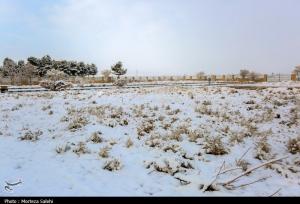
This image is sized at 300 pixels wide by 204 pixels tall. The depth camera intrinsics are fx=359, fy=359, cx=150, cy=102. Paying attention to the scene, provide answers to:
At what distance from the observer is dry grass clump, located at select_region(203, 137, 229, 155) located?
396 inches

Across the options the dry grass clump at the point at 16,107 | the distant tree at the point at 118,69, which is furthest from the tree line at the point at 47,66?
the dry grass clump at the point at 16,107

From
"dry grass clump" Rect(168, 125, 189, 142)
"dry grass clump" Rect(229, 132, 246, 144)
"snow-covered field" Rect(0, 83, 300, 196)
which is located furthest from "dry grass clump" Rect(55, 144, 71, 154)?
"dry grass clump" Rect(229, 132, 246, 144)

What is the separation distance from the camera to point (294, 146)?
34.9 ft

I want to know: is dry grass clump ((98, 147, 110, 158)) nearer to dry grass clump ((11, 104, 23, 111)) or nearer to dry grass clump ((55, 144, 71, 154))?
dry grass clump ((55, 144, 71, 154))

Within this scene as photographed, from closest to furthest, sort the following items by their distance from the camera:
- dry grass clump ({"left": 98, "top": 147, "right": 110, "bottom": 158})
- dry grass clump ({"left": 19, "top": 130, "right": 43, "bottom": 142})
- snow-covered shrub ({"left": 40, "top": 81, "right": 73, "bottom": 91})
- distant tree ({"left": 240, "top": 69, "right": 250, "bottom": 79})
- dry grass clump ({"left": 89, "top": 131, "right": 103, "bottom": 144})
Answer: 1. dry grass clump ({"left": 98, "top": 147, "right": 110, "bottom": 158})
2. dry grass clump ({"left": 89, "top": 131, "right": 103, "bottom": 144})
3. dry grass clump ({"left": 19, "top": 130, "right": 43, "bottom": 142})
4. snow-covered shrub ({"left": 40, "top": 81, "right": 73, "bottom": 91})
5. distant tree ({"left": 240, "top": 69, "right": 250, "bottom": 79})

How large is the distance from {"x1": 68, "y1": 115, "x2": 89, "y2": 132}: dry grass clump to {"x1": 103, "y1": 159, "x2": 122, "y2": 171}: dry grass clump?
11.0 feet

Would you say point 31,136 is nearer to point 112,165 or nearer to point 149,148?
point 112,165

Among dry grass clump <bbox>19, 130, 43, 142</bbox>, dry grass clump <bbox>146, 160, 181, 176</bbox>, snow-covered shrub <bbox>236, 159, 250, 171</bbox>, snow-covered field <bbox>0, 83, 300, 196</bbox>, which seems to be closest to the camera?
snow-covered field <bbox>0, 83, 300, 196</bbox>

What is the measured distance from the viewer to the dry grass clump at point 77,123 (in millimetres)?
11984

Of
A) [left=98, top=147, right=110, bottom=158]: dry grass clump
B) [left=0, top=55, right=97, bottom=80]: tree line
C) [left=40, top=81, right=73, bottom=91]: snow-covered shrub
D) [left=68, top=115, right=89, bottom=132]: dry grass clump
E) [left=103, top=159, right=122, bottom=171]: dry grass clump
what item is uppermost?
[left=0, top=55, right=97, bottom=80]: tree line

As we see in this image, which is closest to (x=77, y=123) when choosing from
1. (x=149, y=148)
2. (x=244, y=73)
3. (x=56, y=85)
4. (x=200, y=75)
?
(x=149, y=148)

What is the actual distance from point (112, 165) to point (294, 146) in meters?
5.54

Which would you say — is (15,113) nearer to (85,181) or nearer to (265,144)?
(85,181)
